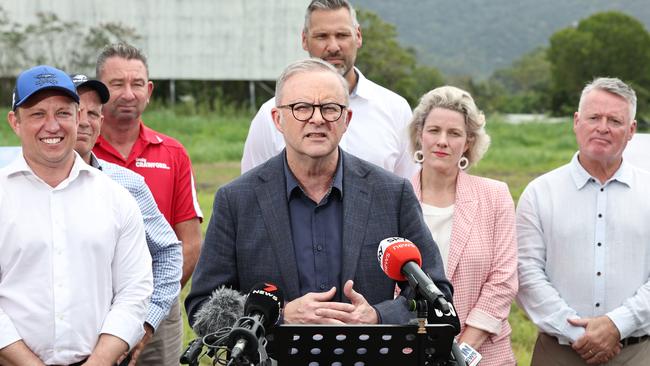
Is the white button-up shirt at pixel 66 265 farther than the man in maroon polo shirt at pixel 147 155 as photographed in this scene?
No

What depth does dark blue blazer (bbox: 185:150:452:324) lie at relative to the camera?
156 inches

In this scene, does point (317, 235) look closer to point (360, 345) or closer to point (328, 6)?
point (360, 345)

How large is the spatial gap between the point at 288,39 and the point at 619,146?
93.0 ft

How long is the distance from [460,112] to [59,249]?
8.13 ft

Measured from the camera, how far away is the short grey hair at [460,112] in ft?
17.9

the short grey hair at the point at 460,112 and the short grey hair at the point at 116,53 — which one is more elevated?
the short grey hair at the point at 116,53

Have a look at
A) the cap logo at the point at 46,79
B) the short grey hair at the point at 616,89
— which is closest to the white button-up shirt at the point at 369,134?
the short grey hair at the point at 616,89

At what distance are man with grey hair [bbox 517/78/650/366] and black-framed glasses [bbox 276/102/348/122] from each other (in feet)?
7.07

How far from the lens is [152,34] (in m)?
33.8

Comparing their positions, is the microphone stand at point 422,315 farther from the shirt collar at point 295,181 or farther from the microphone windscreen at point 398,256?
the shirt collar at point 295,181

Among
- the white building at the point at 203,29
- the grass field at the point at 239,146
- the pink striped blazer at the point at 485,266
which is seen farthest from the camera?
the white building at the point at 203,29

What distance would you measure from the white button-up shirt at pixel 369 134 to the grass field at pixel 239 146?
28.4 ft

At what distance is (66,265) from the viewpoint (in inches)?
161

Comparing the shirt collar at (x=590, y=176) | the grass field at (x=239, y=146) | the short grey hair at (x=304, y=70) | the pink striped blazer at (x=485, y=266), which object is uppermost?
the short grey hair at (x=304, y=70)
